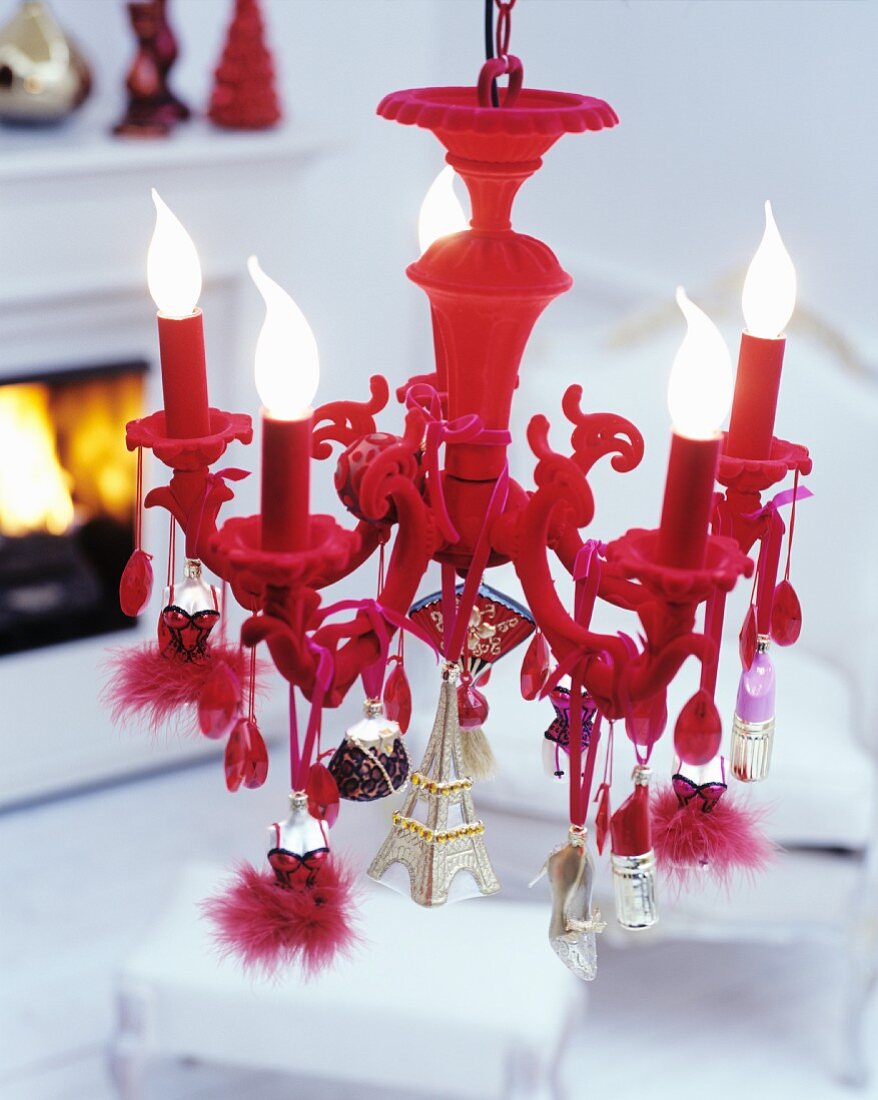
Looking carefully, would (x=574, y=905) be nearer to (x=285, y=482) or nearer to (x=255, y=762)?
(x=255, y=762)

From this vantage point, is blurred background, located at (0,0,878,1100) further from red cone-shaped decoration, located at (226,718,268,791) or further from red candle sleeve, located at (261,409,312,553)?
red candle sleeve, located at (261,409,312,553)

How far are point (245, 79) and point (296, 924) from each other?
8.14ft

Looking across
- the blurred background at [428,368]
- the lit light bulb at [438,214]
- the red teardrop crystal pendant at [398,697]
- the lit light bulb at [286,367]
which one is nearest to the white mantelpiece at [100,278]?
the blurred background at [428,368]

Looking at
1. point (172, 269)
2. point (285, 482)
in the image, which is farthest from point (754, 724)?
point (172, 269)

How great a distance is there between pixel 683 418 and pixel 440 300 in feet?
0.62

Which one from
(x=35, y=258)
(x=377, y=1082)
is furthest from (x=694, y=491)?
(x=35, y=258)

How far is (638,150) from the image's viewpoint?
2830 millimetres

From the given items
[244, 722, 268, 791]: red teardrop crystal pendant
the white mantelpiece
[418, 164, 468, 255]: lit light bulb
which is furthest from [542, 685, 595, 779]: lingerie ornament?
the white mantelpiece

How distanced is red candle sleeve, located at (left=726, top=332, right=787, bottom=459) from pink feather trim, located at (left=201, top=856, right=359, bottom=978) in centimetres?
38

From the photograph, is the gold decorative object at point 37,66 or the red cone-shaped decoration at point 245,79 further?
the red cone-shaped decoration at point 245,79

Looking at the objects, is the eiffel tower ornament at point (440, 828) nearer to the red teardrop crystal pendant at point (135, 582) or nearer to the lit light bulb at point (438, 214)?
the red teardrop crystal pendant at point (135, 582)

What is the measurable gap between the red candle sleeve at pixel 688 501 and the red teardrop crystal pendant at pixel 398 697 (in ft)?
0.96

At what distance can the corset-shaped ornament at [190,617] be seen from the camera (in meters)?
1.00

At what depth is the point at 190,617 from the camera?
3.28ft
